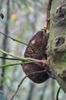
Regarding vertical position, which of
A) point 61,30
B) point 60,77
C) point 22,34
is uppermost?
point 22,34

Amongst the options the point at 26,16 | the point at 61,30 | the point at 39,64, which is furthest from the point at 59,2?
the point at 26,16

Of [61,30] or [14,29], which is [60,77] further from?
[14,29]

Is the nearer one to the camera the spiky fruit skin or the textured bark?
the textured bark

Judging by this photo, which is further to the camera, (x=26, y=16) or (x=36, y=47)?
(x=26, y=16)

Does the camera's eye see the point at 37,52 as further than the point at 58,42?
Yes

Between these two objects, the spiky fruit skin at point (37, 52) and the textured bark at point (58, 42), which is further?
the spiky fruit skin at point (37, 52)

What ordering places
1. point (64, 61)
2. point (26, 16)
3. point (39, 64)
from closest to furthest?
point (64, 61) < point (39, 64) < point (26, 16)

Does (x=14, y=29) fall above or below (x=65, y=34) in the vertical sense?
above

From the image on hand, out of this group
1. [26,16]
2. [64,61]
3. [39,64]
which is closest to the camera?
[64,61]
